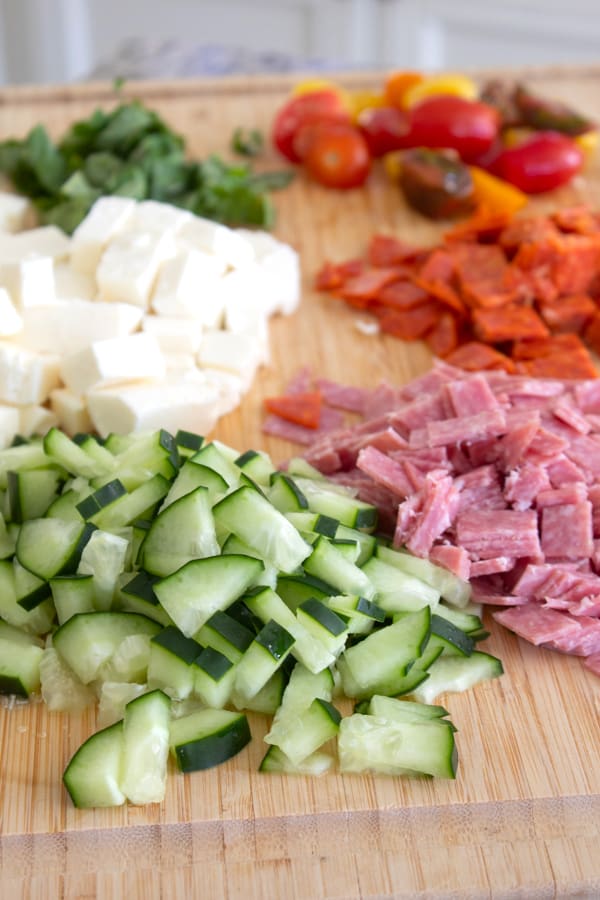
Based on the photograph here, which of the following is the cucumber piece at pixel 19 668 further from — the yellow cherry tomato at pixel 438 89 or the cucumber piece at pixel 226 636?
the yellow cherry tomato at pixel 438 89

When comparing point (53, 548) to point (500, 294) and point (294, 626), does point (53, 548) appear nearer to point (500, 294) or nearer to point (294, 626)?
point (294, 626)

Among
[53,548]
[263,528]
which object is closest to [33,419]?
[53,548]

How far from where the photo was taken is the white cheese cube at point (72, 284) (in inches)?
129

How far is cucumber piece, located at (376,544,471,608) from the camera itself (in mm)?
2531

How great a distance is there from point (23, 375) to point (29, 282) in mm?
280

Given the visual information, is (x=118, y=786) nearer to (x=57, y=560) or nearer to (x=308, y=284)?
(x=57, y=560)

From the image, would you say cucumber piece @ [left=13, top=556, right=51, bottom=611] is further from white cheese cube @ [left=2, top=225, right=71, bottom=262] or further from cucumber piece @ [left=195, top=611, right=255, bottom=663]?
white cheese cube @ [left=2, top=225, right=71, bottom=262]

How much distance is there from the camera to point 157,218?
340 centimetres

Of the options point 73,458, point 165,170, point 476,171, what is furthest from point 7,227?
point 476,171

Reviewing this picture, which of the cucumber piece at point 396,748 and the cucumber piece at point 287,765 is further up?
the cucumber piece at point 396,748

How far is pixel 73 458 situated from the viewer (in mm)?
2676

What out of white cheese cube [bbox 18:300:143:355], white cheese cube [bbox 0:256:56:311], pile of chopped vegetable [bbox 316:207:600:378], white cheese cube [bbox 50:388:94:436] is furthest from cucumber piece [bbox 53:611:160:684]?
pile of chopped vegetable [bbox 316:207:600:378]

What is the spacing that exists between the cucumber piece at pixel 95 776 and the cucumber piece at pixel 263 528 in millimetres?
515

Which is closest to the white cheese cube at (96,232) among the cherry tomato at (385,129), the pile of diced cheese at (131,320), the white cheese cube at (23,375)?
the pile of diced cheese at (131,320)
